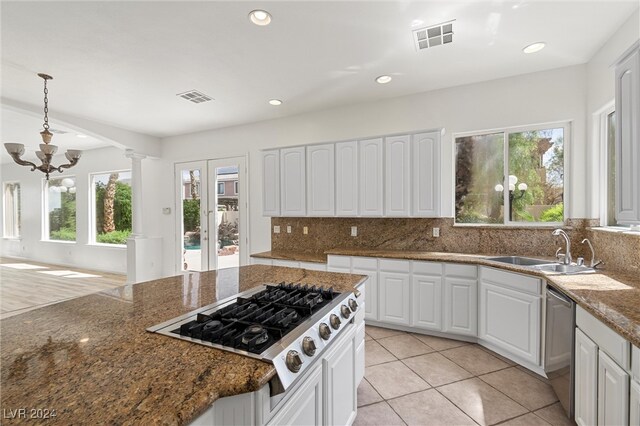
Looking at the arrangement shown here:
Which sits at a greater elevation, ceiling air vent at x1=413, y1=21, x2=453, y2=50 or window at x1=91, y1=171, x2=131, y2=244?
ceiling air vent at x1=413, y1=21, x2=453, y2=50

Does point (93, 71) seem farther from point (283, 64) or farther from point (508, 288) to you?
point (508, 288)

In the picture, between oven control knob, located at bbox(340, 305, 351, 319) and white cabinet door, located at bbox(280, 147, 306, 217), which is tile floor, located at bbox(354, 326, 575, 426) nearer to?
oven control knob, located at bbox(340, 305, 351, 319)

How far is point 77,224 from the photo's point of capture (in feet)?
24.0

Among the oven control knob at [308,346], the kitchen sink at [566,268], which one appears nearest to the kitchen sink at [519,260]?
the kitchen sink at [566,268]

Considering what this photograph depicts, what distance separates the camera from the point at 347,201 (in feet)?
12.5

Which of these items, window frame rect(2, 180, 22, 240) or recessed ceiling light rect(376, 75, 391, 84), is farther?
window frame rect(2, 180, 22, 240)

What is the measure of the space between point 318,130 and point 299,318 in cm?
361

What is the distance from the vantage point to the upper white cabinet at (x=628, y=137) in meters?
1.71

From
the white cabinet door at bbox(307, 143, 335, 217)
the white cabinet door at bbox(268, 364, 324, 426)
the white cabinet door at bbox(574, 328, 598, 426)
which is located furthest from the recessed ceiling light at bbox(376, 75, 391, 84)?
the white cabinet door at bbox(268, 364, 324, 426)

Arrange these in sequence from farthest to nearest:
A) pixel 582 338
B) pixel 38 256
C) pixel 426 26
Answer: pixel 38 256
pixel 426 26
pixel 582 338

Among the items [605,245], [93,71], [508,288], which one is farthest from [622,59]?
[93,71]

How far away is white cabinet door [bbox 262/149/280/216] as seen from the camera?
14.0ft

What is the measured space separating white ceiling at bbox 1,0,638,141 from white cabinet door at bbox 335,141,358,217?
75 centimetres

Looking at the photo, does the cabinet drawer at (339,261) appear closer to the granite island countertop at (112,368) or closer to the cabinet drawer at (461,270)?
the cabinet drawer at (461,270)
